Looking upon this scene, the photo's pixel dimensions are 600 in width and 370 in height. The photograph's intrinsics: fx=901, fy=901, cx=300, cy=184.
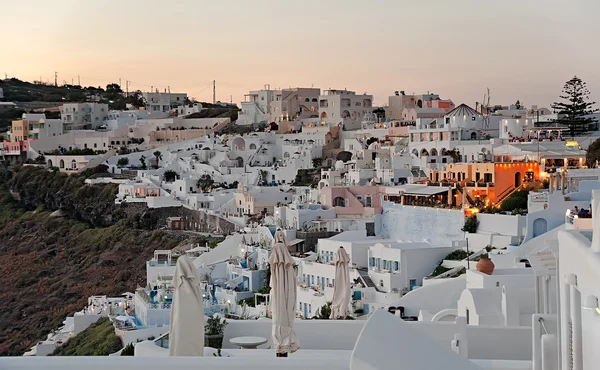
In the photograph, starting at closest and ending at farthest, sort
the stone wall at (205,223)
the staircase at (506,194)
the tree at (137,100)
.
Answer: the staircase at (506,194)
the stone wall at (205,223)
the tree at (137,100)

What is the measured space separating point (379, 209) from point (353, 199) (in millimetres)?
1607

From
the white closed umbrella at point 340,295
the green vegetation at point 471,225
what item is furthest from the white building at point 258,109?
the white closed umbrella at point 340,295

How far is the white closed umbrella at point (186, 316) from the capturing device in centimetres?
671

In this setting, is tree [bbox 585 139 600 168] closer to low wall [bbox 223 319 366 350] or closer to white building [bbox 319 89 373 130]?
low wall [bbox 223 319 366 350]

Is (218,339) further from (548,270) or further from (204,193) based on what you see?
(204,193)

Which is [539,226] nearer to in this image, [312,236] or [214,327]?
[312,236]

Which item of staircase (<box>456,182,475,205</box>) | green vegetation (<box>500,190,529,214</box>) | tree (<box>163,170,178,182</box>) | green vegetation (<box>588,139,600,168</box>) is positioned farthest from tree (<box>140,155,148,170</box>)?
green vegetation (<box>500,190,529,214</box>)

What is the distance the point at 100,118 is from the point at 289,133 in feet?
57.4

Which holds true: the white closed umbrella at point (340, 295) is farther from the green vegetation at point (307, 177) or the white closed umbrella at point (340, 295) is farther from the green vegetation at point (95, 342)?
the green vegetation at point (307, 177)

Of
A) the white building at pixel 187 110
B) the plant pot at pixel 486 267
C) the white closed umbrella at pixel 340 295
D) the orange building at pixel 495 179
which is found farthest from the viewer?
the white building at pixel 187 110

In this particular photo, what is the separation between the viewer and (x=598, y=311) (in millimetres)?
3381

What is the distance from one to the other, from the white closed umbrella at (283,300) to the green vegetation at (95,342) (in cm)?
750

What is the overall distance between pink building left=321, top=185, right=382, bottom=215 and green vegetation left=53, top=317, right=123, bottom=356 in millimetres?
10325

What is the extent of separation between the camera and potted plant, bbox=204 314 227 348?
8312 mm
